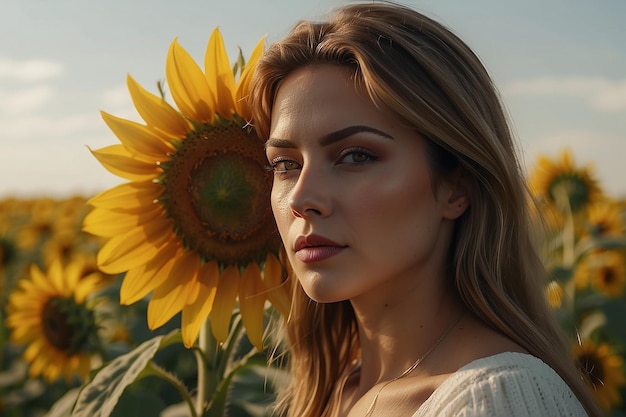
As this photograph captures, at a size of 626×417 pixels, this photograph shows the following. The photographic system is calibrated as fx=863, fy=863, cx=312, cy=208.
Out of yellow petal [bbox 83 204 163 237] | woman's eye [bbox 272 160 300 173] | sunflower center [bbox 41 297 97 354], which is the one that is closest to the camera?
woman's eye [bbox 272 160 300 173]

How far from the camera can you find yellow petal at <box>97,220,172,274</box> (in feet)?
8.18

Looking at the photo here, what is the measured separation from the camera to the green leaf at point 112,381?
89.1 inches

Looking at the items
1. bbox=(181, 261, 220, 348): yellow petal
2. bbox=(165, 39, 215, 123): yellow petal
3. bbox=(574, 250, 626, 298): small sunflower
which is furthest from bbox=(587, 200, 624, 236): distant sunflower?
bbox=(165, 39, 215, 123): yellow petal

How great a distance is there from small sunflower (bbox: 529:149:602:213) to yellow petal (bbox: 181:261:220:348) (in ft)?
11.3

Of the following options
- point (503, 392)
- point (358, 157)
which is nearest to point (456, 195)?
point (358, 157)

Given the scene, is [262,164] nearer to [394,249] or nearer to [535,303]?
[394,249]

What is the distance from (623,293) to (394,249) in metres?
4.23

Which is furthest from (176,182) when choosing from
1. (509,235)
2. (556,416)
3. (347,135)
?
(556,416)

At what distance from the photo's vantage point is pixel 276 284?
249 cm

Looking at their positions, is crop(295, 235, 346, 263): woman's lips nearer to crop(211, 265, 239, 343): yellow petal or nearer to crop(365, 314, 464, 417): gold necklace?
crop(365, 314, 464, 417): gold necklace

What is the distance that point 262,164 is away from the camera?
250 centimetres

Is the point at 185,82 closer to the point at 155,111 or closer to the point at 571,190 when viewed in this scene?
the point at 155,111

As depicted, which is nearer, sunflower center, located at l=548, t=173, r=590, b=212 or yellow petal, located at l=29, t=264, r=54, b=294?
yellow petal, located at l=29, t=264, r=54, b=294

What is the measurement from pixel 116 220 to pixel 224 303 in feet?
1.30
